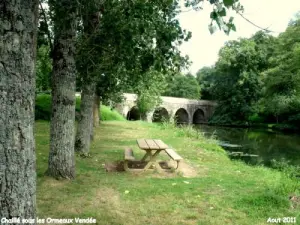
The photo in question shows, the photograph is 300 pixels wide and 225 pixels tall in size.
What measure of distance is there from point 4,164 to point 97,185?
3237mm

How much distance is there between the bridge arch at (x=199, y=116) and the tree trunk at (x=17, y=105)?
4668 cm

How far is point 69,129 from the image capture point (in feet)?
19.2

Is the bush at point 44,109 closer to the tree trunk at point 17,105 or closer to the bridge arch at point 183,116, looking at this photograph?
the tree trunk at point 17,105

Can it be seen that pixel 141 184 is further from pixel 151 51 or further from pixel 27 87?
pixel 27 87

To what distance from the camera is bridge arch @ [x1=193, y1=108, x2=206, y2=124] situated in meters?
49.6

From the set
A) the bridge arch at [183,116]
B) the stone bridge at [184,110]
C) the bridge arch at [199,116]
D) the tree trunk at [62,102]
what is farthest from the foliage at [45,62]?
the bridge arch at [199,116]

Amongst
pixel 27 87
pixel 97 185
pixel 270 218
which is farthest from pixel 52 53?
pixel 270 218

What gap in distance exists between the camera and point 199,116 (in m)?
51.1

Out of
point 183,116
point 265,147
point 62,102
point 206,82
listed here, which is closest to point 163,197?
point 62,102

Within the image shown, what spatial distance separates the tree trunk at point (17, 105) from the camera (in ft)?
8.25

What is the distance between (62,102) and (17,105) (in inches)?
127

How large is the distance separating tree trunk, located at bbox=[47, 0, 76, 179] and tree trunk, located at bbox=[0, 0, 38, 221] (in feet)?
9.92

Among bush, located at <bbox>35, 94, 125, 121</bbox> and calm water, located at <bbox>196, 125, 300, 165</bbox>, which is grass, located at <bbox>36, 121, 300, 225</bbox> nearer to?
calm water, located at <bbox>196, 125, 300, 165</bbox>

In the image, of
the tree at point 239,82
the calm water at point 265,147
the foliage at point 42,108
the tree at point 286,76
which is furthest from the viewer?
the tree at point 239,82
